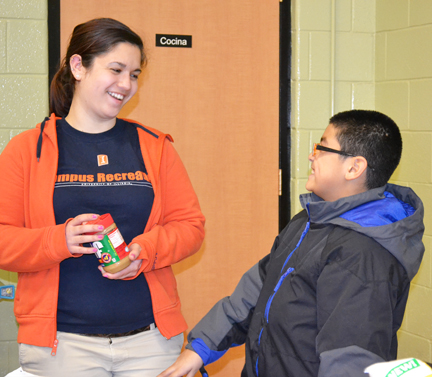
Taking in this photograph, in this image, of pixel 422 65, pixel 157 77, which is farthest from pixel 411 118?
pixel 157 77

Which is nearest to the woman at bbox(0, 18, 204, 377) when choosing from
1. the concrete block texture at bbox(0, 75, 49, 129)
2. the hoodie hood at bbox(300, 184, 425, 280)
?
the hoodie hood at bbox(300, 184, 425, 280)

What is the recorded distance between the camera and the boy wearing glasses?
3.43ft

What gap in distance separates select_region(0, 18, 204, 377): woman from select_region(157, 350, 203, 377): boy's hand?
0.14 metres

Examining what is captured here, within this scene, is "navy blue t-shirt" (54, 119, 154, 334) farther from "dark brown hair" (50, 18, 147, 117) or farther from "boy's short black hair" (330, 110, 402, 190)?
"boy's short black hair" (330, 110, 402, 190)

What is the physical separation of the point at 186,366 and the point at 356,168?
28.3 inches

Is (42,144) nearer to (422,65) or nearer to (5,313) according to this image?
(5,313)

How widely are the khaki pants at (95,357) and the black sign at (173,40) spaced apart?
5.14 ft

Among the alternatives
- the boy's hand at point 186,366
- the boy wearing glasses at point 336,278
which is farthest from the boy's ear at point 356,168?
the boy's hand at point 186,366

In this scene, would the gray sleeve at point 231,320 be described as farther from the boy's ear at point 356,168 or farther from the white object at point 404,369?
the white object at point 404,369

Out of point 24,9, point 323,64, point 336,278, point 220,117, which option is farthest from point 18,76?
point 336,278

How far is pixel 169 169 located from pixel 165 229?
0.68 feet

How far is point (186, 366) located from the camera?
4.24 ft

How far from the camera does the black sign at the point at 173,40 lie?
244 cm

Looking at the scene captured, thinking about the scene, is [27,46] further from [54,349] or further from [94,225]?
[54,349]
